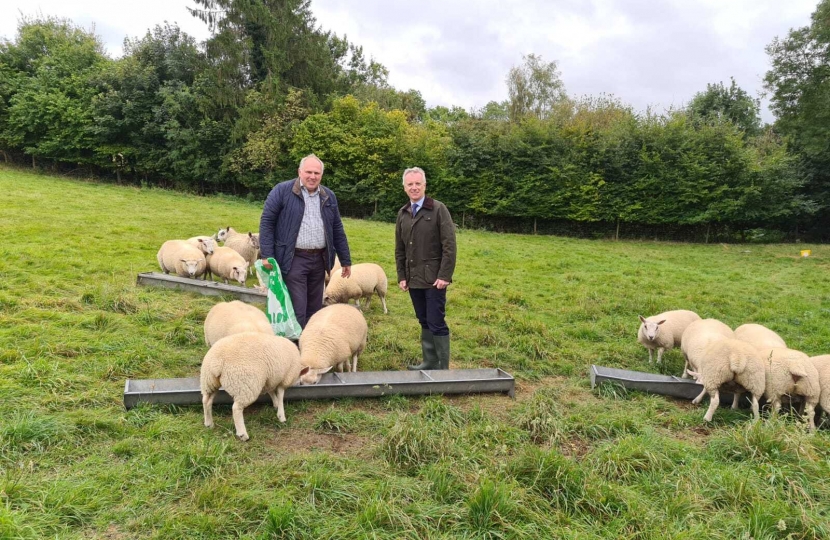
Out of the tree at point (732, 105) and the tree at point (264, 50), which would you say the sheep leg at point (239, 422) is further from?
the tree at point (732, 105)

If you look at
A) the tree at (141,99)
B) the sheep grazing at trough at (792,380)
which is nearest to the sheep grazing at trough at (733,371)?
the sheep grazing at trough at (792,380)

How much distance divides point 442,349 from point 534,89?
112 feet

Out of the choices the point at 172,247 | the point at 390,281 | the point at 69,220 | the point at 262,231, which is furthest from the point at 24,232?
the point at 262,231

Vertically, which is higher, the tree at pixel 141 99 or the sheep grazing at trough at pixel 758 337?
the tree at pixel 141 99

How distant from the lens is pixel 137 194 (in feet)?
84.8

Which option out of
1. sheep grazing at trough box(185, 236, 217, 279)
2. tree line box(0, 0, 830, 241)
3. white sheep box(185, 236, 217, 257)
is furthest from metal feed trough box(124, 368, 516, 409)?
tree line box(0, 0, 830, 241)

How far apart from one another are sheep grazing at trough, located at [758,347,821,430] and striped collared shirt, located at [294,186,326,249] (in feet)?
16.4

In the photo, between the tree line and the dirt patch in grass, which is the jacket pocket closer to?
the dirt patch in grass

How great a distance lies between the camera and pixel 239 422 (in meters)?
4.23

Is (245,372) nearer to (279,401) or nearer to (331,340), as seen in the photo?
(279,401)

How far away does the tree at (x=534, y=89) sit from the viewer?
35.8 metres

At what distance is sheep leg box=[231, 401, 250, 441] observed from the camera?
164 inches

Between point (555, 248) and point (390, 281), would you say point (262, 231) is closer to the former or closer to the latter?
point (390, 281)

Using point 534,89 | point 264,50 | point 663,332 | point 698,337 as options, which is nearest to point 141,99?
point 264,50
